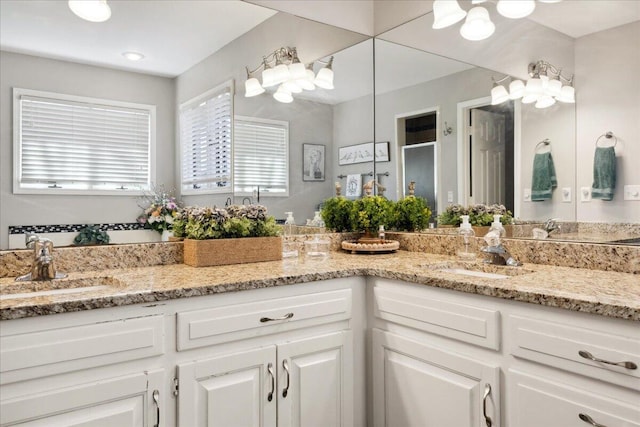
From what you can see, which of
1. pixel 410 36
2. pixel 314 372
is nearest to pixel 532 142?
pixel 410 36

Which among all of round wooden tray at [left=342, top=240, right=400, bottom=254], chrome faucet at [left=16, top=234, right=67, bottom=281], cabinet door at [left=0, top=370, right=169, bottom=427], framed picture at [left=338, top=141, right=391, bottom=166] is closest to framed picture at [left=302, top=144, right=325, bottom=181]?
framed picture at [left=338, top=141, right=391, bottom=166]

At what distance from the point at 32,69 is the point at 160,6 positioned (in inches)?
23.2

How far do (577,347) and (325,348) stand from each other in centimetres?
86

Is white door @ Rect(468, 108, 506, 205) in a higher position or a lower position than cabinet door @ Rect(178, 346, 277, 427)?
higher

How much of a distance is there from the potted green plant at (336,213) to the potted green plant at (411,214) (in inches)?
10.7

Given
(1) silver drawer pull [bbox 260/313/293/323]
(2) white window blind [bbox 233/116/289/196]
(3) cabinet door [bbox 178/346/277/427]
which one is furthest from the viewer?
(2) white window blind [bbox 233/116/289/196]

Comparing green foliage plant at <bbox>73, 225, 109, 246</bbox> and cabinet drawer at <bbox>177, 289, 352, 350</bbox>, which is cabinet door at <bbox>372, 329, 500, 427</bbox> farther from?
green foliage plant at <bbox>73, 225, 109, 246</bbox>

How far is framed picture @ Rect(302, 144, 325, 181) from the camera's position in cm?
259

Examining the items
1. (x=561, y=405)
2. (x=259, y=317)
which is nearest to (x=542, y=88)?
(x=561, y=405)

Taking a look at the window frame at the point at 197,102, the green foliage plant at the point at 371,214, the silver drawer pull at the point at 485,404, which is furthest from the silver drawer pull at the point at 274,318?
the green foliage plant at the point at 371,214

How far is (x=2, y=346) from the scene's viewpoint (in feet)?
3.86

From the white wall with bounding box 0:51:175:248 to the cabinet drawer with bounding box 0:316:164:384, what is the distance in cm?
69

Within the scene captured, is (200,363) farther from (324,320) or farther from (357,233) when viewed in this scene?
(357,233)

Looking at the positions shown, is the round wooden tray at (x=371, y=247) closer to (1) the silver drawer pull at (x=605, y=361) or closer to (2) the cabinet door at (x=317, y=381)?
(2) the cabinet door at (x=317, y=381)
